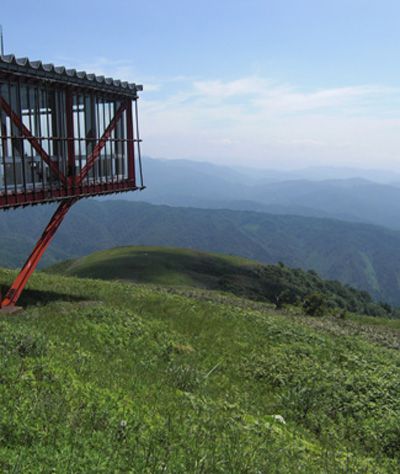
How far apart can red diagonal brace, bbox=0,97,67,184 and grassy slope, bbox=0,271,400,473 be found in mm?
6334

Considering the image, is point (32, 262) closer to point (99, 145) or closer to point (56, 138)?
point (56, 138)

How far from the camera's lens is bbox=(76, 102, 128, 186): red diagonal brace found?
86.8ft

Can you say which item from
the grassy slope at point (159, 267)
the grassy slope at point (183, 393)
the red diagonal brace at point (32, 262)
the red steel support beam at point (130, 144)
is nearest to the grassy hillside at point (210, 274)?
the grassy slope at point (159, 267)

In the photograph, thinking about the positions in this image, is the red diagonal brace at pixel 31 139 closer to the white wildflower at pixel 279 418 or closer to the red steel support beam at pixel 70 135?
the red steel support beam at pixel 70 135

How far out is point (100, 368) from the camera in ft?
45.8

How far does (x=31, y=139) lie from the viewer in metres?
22.0

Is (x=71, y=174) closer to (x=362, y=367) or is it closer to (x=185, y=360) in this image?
(x=185, y=360)

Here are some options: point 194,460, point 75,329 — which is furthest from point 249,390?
point 194,460

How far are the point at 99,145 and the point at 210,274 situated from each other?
9278cm

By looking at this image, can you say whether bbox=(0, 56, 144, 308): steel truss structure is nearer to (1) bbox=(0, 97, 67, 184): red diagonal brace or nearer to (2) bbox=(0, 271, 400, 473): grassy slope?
(1) bbox=(0, 97, 67, 184): red diagonal brace

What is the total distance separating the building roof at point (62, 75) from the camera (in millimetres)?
19953

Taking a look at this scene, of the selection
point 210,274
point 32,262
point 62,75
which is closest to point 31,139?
point 62,75

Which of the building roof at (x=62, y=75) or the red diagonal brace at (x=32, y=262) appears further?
the red diagonal brace at (x=32, y=262)

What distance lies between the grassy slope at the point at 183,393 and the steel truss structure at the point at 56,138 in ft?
16.9
